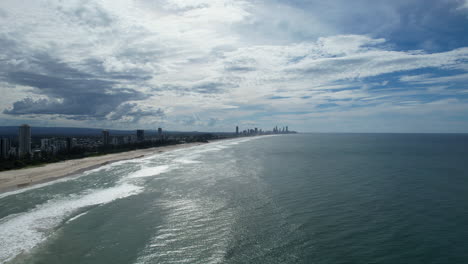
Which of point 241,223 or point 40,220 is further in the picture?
point 40,220

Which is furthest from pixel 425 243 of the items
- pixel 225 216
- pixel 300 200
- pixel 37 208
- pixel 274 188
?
pixel 37 208

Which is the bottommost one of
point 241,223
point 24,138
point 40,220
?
point 40,220

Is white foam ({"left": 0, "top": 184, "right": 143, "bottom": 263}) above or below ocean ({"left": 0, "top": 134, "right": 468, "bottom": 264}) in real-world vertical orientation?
below

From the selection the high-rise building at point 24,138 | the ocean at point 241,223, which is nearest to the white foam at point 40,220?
the ocean at point 241,223

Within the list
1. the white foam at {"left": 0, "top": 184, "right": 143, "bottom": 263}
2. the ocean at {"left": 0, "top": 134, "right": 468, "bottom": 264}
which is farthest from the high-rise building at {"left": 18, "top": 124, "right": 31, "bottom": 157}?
the white foam at {"left": 0, "top": 184, "right": 143, "bottom": 263}

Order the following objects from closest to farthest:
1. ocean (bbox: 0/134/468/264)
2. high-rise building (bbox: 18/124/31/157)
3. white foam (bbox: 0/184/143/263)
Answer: ocean (bbox: 0/134/468/264) < white foam (bbox: 0/184/143/263) < high-rise building (bbox: 18/124/31/157)

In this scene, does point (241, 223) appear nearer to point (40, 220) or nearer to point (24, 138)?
point (40, 220)

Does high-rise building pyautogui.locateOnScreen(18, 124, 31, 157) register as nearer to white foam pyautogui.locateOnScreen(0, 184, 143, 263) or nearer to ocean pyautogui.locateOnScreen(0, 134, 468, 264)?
ocean pyautogui.locateOnScreen(0, 134, 468, 264)

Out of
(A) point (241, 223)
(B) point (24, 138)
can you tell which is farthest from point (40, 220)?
(B) point (24, 138)

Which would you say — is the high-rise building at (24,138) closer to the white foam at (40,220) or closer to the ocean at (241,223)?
the ocean at (241,223)
